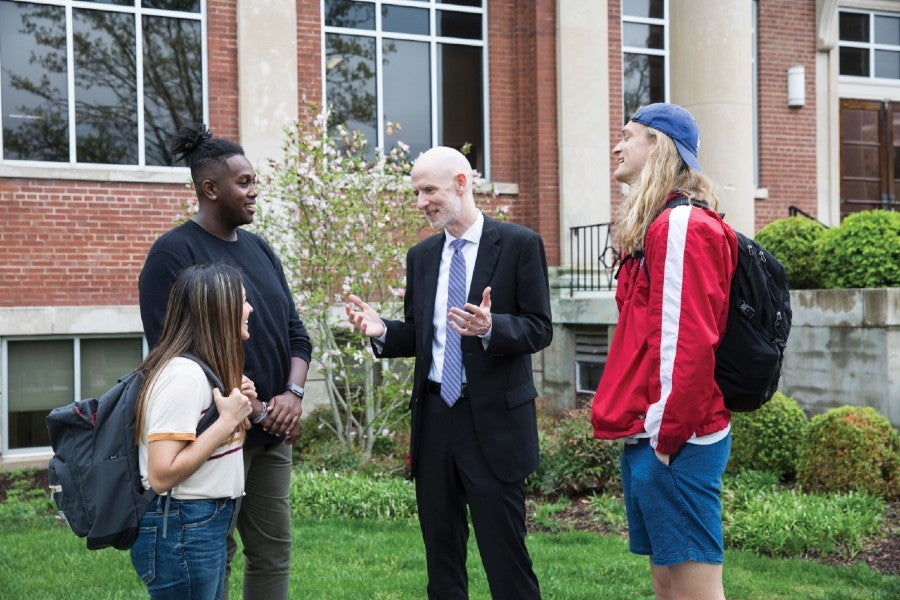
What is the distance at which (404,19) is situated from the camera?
1291cm

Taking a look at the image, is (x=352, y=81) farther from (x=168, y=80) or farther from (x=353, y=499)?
(x=353, y=499)

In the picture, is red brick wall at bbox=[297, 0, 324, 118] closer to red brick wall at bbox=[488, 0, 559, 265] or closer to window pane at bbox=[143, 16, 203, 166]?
window pane at bbox=[143, 16, 203, 166]

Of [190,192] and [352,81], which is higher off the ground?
[352,81]

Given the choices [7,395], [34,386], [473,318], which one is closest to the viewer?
[473,318]

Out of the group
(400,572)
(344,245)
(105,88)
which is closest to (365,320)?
(400,572)

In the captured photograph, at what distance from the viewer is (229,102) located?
38.1 ft

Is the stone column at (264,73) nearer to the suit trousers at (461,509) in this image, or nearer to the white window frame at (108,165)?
the white window frame at (108,165)

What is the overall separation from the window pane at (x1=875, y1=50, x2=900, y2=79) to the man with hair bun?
49.2ft

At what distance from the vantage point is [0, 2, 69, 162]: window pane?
10.6m

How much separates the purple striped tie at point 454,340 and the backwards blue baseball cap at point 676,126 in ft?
3.40

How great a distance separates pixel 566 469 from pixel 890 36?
12.1 m

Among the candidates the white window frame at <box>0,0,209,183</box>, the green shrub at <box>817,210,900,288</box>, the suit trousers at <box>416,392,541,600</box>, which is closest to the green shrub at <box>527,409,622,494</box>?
the green shrub at <box>817,210,900,288</box>

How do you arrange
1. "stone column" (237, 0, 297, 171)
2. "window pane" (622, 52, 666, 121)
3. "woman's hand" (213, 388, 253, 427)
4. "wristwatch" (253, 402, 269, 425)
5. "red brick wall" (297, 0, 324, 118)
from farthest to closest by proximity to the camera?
"window pane" (622, 52, 666, 121), "red brick wall" (297, 0, 324, 118), "stone column" (237, 0, 297, 171), "wristwatch" (253, 402, 269, 425), "woman's hand" (213, 388, 253, 427)

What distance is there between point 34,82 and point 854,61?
1267cm
